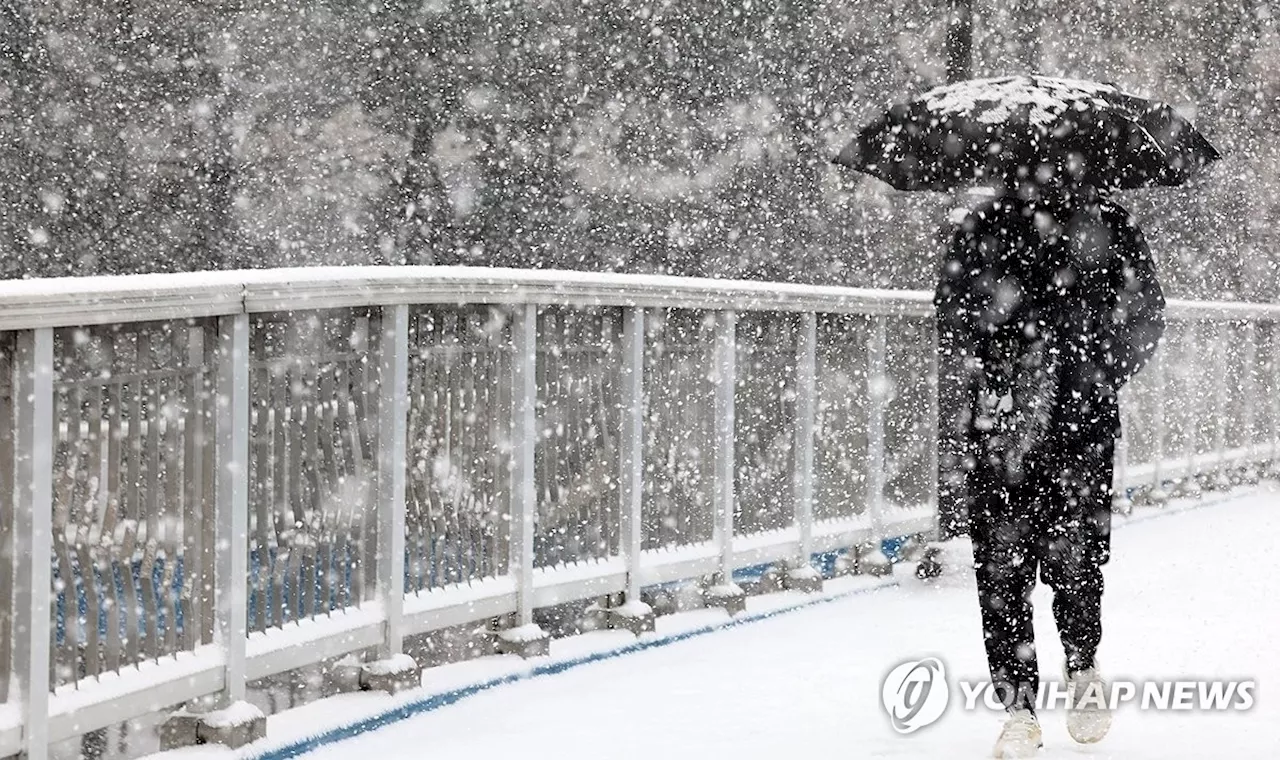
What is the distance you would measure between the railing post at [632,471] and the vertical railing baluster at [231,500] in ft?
8.15

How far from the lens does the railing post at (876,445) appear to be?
31.8 feet

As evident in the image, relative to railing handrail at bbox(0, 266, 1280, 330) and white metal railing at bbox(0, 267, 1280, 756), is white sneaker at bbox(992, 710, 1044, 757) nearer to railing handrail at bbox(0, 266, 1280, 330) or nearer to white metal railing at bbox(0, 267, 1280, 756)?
white metal railing at bbox(0, 267, 1280, 756)

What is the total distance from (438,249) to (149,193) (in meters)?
3.08

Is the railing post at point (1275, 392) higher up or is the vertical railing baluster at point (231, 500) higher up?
the vertical railing baluster at point (231, 500)

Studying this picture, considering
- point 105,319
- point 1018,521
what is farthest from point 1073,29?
point 105,319

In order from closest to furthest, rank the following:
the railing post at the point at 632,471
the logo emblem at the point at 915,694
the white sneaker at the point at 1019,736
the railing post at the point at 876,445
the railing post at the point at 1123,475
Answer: the white sneaker at the point at 1019,736 < the logo emblem at the point at 915,694 < the railing post at the point at 632,471 < the railing post at the point at 876,445 < the railing post at the point at 1123,475

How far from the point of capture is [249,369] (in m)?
5.50

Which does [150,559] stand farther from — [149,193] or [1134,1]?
[1134,1]

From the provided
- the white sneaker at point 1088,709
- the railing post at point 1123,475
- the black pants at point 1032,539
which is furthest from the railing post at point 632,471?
the railing post at point 1123,475

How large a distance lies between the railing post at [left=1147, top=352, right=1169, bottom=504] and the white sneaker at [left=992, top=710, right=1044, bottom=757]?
8.82m

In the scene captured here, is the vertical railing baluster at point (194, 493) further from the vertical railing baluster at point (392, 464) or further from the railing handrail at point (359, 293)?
the vertical railing baluster at point (392, 464)

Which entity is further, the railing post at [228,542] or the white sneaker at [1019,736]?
the white sneaker at [1019,736]

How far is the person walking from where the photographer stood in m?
5.56

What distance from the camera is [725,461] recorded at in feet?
27.8
